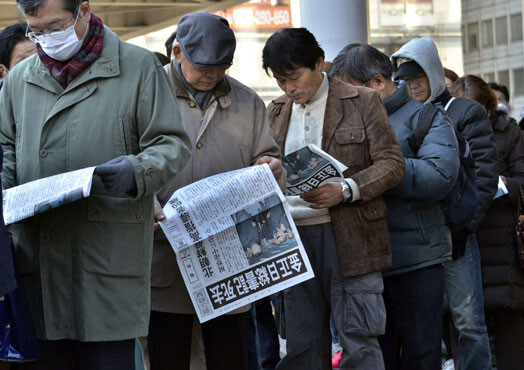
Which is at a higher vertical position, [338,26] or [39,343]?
[338,26]

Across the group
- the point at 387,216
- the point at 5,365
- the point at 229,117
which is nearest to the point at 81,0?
the point at 229,117

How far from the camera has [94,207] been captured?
300cm

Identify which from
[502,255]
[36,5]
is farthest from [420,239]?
[36,5]

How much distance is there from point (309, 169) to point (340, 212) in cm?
39

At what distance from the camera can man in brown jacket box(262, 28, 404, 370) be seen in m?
4.19

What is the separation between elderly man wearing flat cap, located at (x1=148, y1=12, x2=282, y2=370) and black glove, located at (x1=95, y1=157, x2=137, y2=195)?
996mm

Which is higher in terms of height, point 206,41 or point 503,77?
point 206,41

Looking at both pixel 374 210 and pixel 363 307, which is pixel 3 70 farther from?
pixel 363 307

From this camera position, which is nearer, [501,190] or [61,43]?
[61,43]

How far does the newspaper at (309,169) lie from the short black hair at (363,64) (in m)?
0.91

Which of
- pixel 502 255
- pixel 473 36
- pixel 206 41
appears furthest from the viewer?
pixel 473 36

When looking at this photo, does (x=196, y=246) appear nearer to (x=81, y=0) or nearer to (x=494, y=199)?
(x=81, y=0)

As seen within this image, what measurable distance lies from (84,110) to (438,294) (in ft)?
7.70

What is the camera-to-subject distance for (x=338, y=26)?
7152 millimetres
